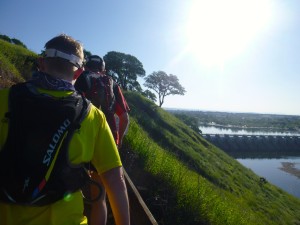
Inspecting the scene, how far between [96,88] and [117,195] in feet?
7.07

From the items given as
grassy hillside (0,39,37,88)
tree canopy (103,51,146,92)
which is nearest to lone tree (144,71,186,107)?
tree canopy (103,51,146,92)

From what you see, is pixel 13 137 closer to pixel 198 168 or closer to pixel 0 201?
pixel 0 201

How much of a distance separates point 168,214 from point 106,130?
137 inches

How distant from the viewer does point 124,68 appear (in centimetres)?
4659

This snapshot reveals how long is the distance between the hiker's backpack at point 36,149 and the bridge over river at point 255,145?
63.3m

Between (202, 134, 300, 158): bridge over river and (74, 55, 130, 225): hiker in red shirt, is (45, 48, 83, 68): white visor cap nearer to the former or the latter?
(74, 55, 130, 225): hiker in red shirt

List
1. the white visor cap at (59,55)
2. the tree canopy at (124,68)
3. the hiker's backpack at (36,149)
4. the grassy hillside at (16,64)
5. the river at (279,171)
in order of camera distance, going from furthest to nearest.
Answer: the tree canopy at (124,68), the river at (279,171), the grassy hillside at (16,64), the white visor cap at (59,55), the hiker's backpack at (36,149)

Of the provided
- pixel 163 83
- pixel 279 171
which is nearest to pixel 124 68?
pixel 163 83

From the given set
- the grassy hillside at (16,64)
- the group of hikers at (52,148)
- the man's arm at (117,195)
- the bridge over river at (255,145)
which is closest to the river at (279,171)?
the bridge over river at (255,145)

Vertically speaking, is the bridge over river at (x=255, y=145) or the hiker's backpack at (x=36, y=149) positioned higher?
the hiker's backpack at (x=36, y=149)

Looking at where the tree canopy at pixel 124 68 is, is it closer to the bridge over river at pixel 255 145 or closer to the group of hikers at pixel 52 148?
the bridge over river at pixel 255 145

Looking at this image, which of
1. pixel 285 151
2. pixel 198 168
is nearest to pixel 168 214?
pixel 198 168

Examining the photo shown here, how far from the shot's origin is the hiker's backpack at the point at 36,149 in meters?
1.44

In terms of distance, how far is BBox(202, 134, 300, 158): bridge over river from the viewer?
65.2 metres
